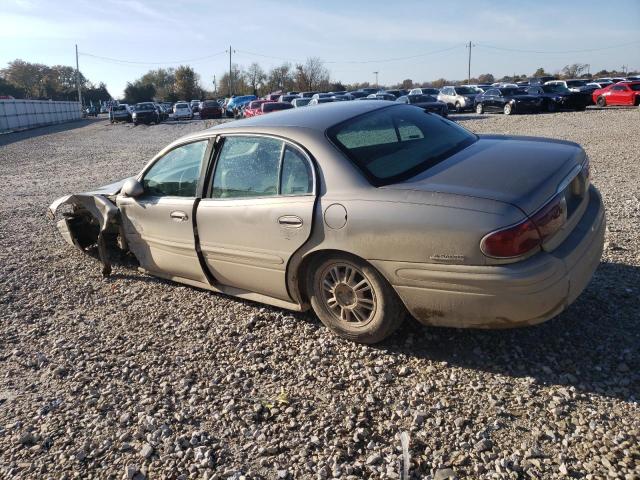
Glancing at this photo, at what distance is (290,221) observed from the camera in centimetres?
349

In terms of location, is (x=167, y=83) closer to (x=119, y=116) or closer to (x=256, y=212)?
(x=119, y=116)

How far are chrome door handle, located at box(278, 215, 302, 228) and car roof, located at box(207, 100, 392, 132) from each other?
667mm

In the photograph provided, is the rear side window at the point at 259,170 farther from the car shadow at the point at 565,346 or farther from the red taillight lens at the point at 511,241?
the red taillight lens at the point at 511,241

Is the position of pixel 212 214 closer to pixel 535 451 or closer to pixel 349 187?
pixel 349 187

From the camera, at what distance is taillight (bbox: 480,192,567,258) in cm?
274

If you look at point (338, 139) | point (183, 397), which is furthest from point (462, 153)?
point (183, 397)

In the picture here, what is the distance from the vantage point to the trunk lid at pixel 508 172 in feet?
9.53

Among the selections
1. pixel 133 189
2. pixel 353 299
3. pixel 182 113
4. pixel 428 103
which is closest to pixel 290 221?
pixel 353 299

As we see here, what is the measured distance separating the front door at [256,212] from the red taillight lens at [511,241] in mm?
1164

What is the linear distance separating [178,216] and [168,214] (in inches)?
5.7

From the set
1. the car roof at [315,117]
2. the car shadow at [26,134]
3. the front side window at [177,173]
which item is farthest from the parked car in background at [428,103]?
the front side window at [177,173]

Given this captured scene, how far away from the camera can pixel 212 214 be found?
13.1 feet

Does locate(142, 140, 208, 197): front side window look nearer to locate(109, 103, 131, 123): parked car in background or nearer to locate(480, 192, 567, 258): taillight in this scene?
locate(480, 192, 567, 258): taillight

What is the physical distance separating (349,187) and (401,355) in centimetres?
114
